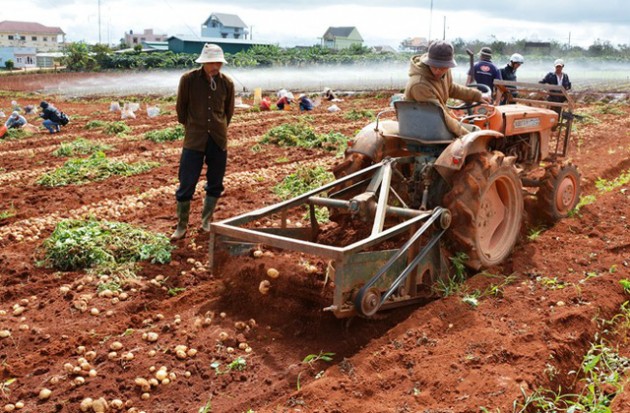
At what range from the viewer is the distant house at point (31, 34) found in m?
93.3

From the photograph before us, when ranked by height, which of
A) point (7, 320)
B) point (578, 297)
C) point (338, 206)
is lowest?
point (7, 320)

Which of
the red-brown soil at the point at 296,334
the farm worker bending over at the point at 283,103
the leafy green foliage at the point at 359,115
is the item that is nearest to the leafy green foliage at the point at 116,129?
the leafy green foliage at the point at 359,115

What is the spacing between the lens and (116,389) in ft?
13.5

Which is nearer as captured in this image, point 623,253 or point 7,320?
point 7,320


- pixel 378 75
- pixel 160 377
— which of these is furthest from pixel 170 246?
pixel 378 75

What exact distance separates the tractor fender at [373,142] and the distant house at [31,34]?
9586 centimetres

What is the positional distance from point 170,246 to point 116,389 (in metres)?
2.57

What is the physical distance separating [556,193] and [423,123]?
7.24 ft

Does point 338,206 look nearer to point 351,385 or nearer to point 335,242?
point 335,242

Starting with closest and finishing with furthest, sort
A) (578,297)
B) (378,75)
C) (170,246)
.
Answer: (578,297) < (170,246) < (378,75)

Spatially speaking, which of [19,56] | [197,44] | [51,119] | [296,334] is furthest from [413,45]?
[296,334]

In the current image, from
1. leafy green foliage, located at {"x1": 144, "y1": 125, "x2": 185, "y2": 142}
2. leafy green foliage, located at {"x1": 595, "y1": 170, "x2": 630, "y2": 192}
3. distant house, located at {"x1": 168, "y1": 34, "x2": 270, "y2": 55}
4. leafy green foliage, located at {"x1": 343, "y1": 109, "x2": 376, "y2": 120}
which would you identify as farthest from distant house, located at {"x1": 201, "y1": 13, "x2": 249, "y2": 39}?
leafy green foliage, located at {"x1": 595, "y1": 170, "x2": 630, "y2": 192}

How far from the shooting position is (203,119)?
21.6 ft

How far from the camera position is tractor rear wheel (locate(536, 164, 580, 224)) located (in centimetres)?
700
